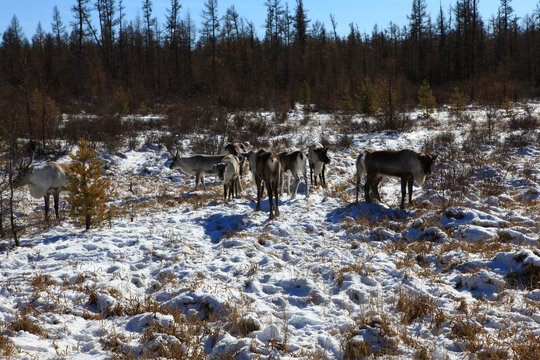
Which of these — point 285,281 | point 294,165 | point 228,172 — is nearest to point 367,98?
point 294,165

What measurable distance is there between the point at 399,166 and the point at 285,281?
5.70 metres

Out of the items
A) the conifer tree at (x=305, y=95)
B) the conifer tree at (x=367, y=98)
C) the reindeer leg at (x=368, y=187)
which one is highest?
the conifer tree at (x=305, y=95)

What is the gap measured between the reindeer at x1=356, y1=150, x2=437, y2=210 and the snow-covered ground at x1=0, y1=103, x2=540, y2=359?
0.66m

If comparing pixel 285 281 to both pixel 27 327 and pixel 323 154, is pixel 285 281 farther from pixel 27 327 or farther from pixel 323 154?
pixel 323 154

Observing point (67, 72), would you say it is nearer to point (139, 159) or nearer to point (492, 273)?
point (139, 159)

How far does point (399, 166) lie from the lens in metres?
9.63

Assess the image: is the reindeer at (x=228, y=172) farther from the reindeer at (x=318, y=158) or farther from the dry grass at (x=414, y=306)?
the dry grass at (x=414, y=306)

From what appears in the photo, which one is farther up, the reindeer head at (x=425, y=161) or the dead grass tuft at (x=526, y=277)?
the reindeer head at (x=425, y=161)

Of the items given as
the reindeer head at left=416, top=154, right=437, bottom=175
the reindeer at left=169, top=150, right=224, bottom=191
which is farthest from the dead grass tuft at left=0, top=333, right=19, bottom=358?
the reindeer at left=169, top=150, right=224, bottom=191

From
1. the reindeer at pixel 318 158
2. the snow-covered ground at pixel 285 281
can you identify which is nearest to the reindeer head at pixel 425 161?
the snow-covered ground at pixel 285 281

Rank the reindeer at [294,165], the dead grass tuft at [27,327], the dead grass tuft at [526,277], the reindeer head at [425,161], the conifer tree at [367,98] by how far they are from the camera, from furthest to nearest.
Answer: the conifer tree at [367,98] < the reindeer at [294,165] < the reindeer head at [425,161] < the dead grass tuft at [526,277] < the dead grass tuft at [27,327]

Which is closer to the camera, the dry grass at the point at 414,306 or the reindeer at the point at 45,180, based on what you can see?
the dry grass at the point at 414,306

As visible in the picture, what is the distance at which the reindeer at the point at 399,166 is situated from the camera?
947cm

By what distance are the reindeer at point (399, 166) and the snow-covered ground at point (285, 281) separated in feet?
2.18
